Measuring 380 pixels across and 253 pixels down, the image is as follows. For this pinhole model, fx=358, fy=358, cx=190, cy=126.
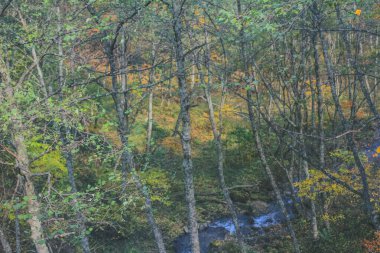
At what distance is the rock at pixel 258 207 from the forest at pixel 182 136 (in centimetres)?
6

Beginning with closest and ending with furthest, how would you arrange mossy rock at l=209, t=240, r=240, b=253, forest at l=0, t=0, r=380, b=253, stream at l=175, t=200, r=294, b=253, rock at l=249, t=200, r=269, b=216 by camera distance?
forest at l=0, t=0, r=380, b=253 → mossy rock at l=209, t=240, r=240, b=253 → stream at l=175, t=200, r=294, b=253 → rock at l=249, t=200, r=269, b=216

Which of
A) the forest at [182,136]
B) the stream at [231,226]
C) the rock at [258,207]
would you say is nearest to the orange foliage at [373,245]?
the forest at [182,136]

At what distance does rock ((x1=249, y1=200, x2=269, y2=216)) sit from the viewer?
63.7 ft

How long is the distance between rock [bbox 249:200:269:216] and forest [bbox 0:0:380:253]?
55 mm

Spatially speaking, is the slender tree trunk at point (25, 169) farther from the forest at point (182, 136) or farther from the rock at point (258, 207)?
the rock at point (258, 207)

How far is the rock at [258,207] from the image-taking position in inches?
765

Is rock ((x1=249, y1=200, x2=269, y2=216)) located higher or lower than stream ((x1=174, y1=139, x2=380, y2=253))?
higher

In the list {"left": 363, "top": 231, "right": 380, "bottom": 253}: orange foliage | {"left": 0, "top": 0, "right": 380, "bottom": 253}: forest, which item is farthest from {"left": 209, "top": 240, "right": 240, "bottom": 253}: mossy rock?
{"left": 363, "top": 231, "right": 380, "bottom": 253}: orange foliage

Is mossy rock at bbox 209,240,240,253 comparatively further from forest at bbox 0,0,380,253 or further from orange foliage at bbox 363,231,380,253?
orange foliage at bbox 363,231,380,253

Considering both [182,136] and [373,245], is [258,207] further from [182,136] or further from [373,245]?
[182,136]

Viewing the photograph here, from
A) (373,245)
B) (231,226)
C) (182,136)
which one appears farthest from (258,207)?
(182,136)

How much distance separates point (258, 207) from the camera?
19.7m

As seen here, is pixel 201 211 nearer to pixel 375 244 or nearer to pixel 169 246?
pixel 169 246

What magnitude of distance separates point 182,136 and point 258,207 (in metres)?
11.2
